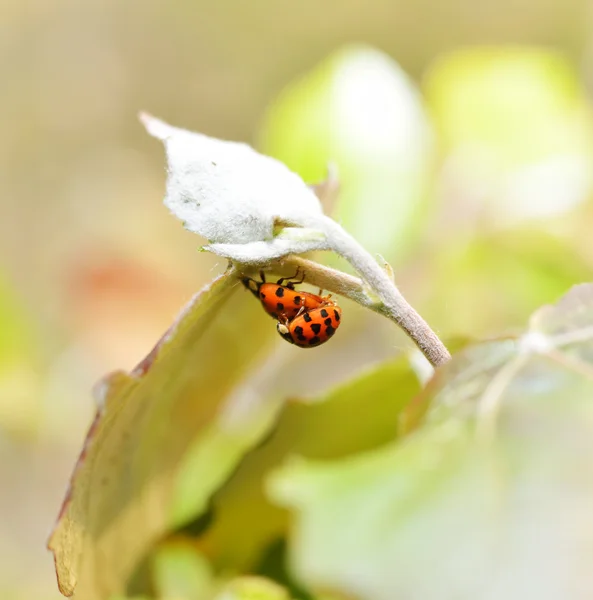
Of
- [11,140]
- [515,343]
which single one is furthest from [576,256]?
[11,140]

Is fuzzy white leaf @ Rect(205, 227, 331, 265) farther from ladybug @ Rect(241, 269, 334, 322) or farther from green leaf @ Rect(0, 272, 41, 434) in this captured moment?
green leaf @ Rect(0, 272, 41, 434)

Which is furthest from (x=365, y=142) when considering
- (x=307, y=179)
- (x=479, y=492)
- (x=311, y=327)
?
(x=479, y=492)

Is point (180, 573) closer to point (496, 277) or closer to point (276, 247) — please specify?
point (276, 247)

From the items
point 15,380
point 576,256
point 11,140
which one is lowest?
point 576,256

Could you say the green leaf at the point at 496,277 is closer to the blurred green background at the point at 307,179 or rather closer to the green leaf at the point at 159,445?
the blurred green background at the point at 307,179

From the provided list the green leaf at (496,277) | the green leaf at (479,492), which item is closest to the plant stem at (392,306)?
the green leaf at (479,492)

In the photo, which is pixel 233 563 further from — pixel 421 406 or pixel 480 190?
pixel 480 190
